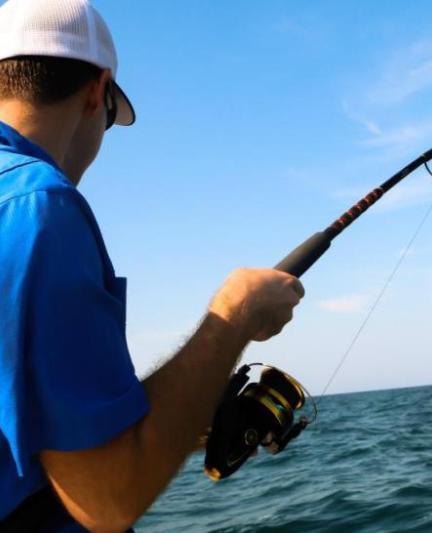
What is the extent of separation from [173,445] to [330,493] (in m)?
7.76

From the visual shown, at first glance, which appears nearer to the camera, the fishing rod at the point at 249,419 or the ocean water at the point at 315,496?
the fishing rod at the point at 249,419

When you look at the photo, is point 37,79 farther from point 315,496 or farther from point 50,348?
point 315,496

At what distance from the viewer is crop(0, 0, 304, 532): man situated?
102cm

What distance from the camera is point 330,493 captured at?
27.2 feet

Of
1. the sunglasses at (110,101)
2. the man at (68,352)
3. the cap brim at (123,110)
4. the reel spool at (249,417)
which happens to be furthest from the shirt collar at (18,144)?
the reel spool at (249,417)

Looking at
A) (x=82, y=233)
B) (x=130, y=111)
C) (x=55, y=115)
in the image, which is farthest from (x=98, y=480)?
(x=130, y=111)

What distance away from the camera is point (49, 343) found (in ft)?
3.34

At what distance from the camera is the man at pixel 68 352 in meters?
1.02

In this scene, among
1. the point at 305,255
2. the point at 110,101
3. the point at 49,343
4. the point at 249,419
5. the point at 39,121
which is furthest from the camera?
the point at 305,255

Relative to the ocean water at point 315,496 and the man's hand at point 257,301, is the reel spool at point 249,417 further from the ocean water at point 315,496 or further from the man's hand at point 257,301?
the ocean water at point 315,496

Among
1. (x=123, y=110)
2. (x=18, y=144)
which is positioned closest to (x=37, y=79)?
(x=18, y=144)

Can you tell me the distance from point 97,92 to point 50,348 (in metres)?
0.63

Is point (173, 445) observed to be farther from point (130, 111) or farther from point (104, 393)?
point (130, 111)

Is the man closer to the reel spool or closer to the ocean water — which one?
the reel spool
